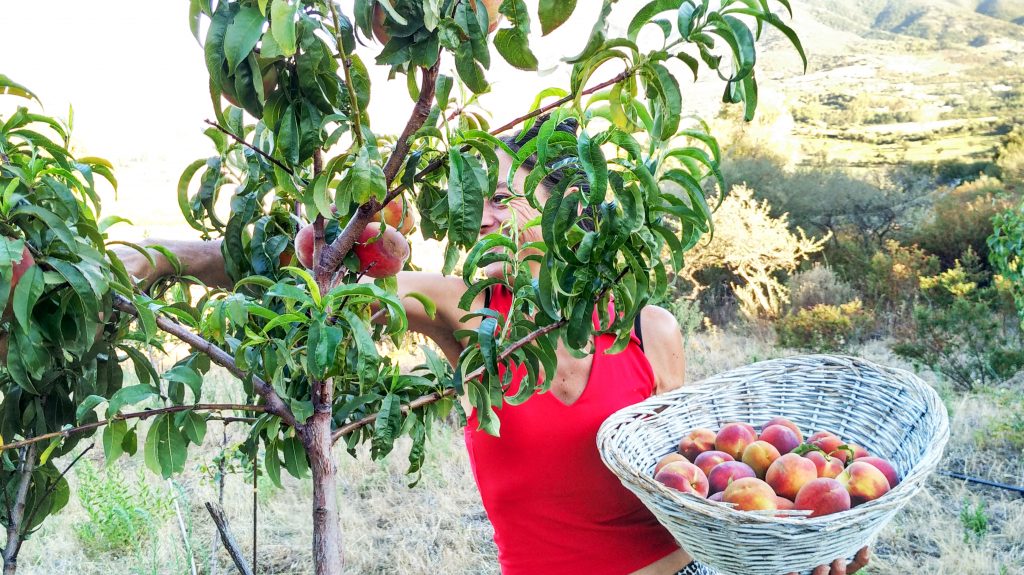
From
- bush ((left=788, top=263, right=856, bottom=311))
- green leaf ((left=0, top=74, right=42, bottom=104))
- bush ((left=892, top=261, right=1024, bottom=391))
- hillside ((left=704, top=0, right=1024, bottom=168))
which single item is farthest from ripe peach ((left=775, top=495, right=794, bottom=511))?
hillside ((left=704, top=0, right=1024, bottom=168))

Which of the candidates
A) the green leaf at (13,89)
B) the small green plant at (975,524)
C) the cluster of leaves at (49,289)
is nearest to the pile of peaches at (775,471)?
the cluster of leaves at (49,289)

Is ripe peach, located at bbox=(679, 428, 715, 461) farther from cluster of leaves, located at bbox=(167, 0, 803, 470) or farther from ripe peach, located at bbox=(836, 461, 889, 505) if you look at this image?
cluster of leaves, located at bbox=(167, 0, 803, 470)

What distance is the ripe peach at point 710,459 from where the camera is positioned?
1.27m

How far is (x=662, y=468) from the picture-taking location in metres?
1.27

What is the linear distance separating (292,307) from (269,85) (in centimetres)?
20

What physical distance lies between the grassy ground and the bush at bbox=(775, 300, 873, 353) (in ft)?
5.03

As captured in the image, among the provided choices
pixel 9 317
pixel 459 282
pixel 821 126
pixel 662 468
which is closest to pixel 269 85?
pixel 9 317

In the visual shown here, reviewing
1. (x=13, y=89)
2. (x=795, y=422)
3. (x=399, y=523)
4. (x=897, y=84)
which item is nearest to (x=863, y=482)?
(x=795, y=422)

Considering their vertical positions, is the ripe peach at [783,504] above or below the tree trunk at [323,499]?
below

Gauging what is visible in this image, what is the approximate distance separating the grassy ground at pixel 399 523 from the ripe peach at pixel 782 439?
1676 millimetres

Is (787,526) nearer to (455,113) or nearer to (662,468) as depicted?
(662,468)

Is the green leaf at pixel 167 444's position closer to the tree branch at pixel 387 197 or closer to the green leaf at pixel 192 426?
the green leaf at pixel 192 426

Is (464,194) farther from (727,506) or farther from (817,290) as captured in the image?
(817,290)

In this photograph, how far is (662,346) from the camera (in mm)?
1567
